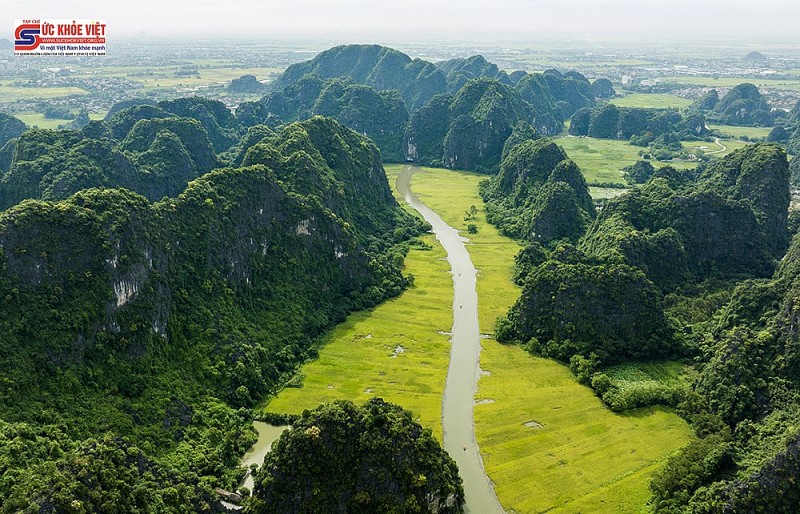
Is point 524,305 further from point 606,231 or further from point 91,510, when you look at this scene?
point 91,510

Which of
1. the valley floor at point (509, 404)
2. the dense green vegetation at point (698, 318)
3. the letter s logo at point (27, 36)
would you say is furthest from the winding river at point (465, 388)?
the letter s logo at point (27, 36)

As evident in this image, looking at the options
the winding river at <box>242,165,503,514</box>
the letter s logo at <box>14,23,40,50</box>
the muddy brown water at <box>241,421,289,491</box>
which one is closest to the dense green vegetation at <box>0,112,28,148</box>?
the letter s logo at <box>14,23,40,50</box>

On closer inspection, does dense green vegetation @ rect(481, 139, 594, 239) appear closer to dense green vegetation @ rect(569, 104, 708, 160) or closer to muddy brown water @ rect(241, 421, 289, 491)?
muddy brown water @ rect(241, 421, 289, 491)

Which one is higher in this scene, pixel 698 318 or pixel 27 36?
Answer: pixel 27 36

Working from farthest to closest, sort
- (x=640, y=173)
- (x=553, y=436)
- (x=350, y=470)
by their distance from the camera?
(x=640, y=173) → (x=553, y=436) → (x=350, y=470)

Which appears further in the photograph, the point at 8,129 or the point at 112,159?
the point at 8,129

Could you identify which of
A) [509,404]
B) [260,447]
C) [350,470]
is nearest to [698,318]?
[509,404]

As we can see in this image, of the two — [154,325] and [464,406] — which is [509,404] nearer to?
[464,406]
